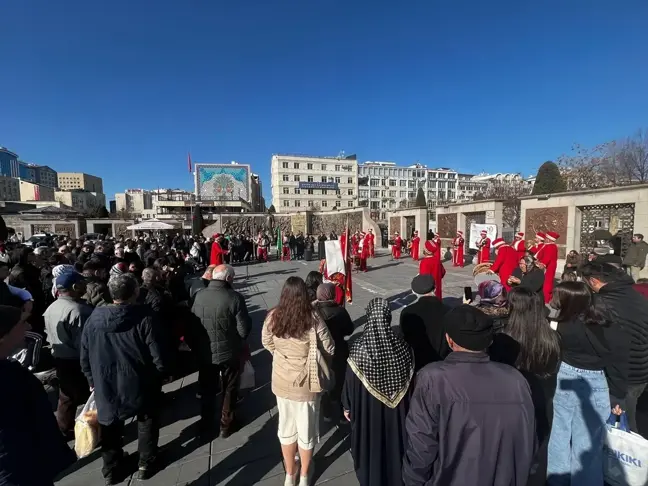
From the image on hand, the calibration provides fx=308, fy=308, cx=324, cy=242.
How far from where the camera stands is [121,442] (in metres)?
2.67

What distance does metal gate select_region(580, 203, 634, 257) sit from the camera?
31.8 ft

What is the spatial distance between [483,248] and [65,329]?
1241 cm

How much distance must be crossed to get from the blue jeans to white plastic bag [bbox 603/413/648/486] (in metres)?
0.08

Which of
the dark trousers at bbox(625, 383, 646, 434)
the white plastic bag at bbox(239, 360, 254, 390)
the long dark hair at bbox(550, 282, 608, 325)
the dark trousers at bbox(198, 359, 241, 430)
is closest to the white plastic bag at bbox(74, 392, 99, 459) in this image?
the dark trousers at bbox(198, 359, 241, 430)

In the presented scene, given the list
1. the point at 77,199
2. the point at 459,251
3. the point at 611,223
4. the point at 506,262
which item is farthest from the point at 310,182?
the point at 506,262

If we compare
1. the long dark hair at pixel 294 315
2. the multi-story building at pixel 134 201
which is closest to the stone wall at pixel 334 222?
the long dark hair at pixel 294 315

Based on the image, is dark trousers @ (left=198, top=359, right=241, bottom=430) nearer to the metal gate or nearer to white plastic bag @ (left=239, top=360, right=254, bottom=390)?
white plastic bag @ (left=239, top=360, right=254, bottom=390)

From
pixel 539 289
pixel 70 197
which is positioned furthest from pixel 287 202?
pixel 539 289

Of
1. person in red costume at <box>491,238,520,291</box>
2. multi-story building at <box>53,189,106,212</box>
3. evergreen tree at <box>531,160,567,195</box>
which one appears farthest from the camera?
multi-story building at <box>53,189,106,212</box>

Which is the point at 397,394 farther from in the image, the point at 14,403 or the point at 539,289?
the point at 539,289

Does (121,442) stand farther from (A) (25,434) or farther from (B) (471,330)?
(B) (471,330)

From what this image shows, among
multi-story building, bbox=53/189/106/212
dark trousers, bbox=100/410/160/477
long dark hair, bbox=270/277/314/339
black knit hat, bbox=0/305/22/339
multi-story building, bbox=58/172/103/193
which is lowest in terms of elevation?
dark trousers, bbox=100/410/160/477

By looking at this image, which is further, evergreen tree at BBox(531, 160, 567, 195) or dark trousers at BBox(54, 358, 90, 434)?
evergreen tree at BBox(531, 160, 567, 195)

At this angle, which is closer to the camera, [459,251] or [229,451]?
[229,451]
